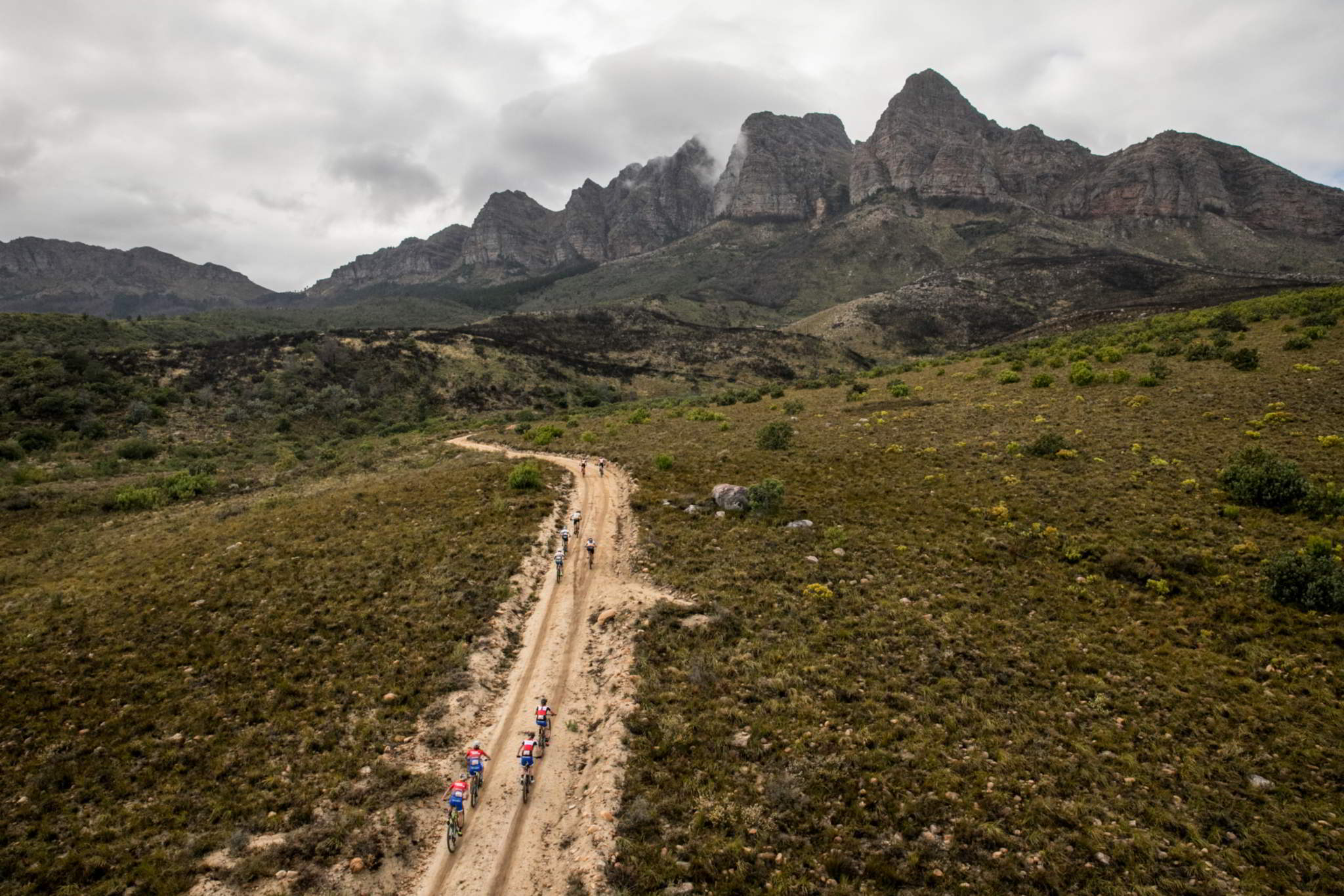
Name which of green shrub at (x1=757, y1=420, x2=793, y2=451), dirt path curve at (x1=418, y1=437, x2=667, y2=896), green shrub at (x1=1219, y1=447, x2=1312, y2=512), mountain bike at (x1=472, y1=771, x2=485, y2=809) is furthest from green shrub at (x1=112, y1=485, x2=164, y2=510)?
green shrub at (x1=1219, y1=447, x2=1312, y2=512)

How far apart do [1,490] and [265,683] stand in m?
32.1

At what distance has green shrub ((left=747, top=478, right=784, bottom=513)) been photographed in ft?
78.2

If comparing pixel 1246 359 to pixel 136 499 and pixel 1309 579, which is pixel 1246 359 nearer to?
pixel 1309 579

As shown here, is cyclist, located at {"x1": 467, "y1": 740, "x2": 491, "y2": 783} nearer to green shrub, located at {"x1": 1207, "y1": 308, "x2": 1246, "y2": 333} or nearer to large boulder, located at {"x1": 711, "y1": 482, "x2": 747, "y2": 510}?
large boulder, located at {"x1": 711, "y1": 482, "x2": 747, "y2": 510}

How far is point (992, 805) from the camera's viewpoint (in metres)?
9.39

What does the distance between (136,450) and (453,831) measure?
57.8 meters

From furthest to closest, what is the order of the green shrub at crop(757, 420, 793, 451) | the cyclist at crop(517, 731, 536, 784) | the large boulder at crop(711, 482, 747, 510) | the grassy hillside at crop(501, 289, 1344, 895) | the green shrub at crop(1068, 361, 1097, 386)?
the green shrub at crop(1068, 361, 1097, 386), the green shrub at crop(757, 420, 793, 451), the large boulder at crop(711, 482, 747, 510), the cyclist at crop(517, 731, 536, 784), the grassy hillside at crop(501, 289, 1344, 895)

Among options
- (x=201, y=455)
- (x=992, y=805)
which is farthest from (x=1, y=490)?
(x=992, y=805)

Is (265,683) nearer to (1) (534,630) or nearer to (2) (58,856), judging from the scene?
(2) (58,856)

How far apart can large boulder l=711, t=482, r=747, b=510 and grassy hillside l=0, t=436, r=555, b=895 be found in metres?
9.06

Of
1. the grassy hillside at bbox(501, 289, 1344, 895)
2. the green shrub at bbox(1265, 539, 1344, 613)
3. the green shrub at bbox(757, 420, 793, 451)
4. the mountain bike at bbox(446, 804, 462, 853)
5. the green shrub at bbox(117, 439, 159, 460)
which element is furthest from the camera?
the green shrub at bbox(117, 439, 159, 460)

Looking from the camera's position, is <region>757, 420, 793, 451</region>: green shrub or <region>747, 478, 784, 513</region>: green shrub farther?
<region>757, 420, 793, 451</region>: green shrub

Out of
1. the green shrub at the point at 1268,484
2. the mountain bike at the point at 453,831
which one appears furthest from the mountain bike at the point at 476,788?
the green shrub at the point at 1268,484

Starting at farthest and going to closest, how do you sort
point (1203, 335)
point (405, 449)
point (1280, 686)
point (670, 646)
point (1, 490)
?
point (405, 449) → point (1203, 335) → point (1, 490) → point (670, 646) → point (1280, 686)
